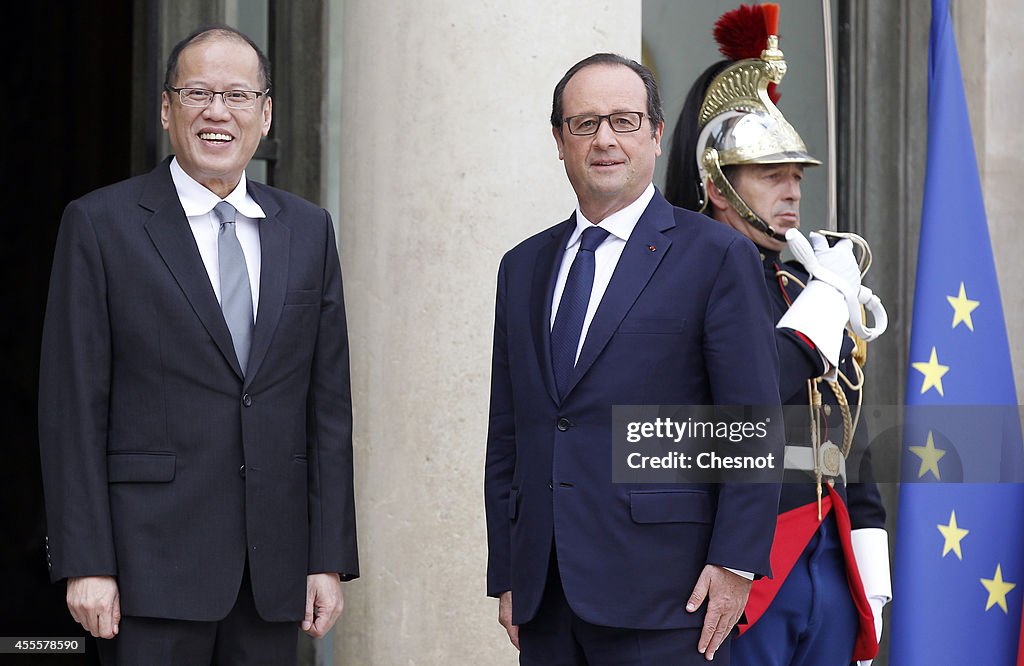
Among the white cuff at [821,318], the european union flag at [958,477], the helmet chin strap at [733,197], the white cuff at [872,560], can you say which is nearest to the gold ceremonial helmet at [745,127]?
the helmet chin strap at [733,197]

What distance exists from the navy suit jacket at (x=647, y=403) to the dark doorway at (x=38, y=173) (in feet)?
11.0

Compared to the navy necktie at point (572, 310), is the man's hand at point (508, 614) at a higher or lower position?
lower

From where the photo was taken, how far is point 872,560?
3775mm

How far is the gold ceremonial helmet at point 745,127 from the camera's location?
388cm

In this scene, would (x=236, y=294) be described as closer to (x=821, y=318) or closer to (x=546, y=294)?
(x=546, y=294)

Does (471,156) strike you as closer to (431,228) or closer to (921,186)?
(431,228)

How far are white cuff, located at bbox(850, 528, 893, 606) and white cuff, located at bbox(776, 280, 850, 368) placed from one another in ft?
1.48

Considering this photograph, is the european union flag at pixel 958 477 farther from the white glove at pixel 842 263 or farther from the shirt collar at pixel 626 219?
the shirt collar at pixel 626 219

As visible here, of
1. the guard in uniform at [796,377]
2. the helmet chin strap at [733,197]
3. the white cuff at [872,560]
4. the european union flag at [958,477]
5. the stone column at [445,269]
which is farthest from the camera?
the european union flag at [958,477]

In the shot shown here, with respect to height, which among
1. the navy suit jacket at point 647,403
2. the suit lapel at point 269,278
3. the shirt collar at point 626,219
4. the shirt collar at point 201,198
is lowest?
the navy suit jacket at point 647,403

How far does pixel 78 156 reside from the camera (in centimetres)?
621

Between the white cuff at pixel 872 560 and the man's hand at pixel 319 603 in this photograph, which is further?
the white cuff at pixel 872 560

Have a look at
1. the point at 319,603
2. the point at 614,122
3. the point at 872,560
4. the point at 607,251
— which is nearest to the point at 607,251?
the point at 607,251

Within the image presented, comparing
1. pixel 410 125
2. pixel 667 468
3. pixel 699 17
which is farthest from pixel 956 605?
pixel 699 17
